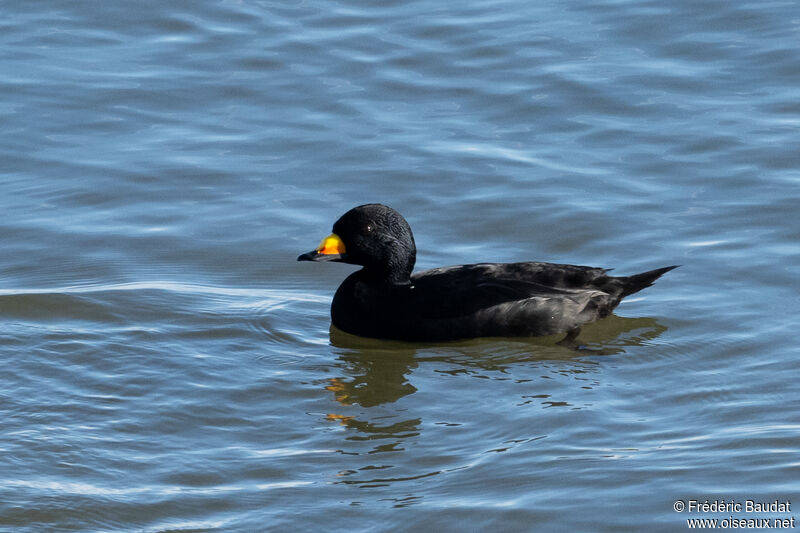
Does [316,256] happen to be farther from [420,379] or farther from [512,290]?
[420,379]

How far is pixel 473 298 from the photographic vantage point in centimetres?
930

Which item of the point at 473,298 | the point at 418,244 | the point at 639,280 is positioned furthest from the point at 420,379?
the point at 418,244

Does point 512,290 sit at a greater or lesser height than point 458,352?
greater

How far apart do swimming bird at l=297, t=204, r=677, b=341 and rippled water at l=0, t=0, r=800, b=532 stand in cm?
14

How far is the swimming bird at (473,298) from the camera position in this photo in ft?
30.5

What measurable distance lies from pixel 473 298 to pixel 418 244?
1.74 m

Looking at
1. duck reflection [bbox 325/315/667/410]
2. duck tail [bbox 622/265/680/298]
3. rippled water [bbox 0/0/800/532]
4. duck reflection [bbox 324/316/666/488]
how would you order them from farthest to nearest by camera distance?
duck tail [bbox 622/265/680/298] → duck reflection [bbox 325/315/667/410] → duck reflection [bbox 324/316/666/488] → rippled water [bbox 0/0/800/532]

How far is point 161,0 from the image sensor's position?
16.6 meters

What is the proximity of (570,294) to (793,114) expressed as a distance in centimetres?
484

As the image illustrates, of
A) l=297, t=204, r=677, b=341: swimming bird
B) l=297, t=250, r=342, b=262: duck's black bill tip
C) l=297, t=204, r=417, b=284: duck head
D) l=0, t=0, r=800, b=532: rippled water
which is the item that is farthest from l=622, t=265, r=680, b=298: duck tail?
l=297, t=250, r=342, b=262: duck's black bill tip

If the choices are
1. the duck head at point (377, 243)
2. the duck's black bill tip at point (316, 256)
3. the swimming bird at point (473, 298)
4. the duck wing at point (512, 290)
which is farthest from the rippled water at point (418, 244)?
the duck head at point (377, 243)

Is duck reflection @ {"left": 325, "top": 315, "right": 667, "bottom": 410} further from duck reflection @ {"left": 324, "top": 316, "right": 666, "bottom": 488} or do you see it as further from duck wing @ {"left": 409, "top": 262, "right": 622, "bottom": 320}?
duck wing @ {"left": 409, "top": 262, "right": 622, "bottom": 320}

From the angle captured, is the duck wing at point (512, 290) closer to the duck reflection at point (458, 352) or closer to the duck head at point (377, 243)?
the duck reflection at point (458, 352)

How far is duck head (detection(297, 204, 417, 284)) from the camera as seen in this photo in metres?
9.75
